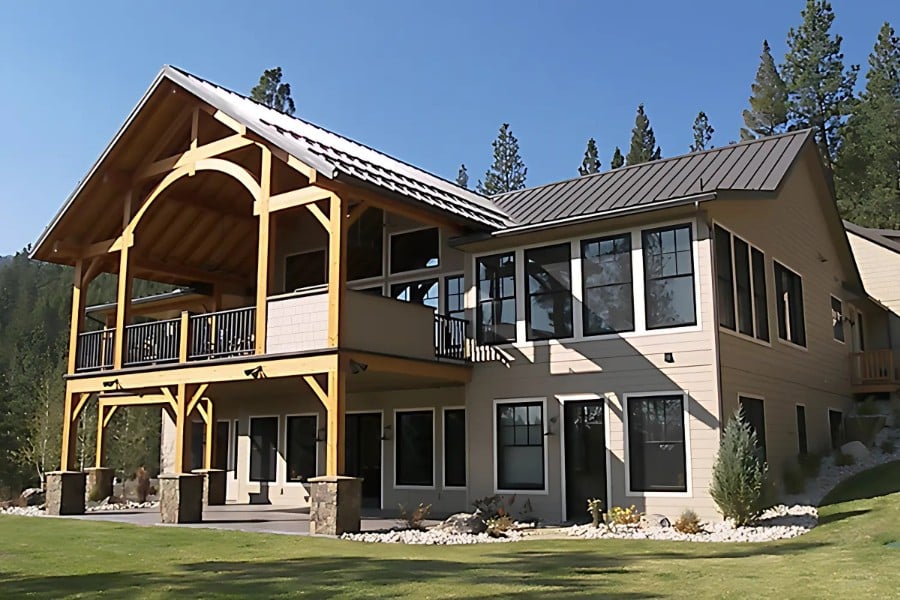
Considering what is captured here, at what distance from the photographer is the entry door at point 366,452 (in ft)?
60.7

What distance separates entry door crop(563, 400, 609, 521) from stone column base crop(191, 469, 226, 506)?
8.64 meters

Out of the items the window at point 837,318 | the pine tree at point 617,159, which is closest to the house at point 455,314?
the window at point 837,318

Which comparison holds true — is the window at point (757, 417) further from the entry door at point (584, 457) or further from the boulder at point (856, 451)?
the boulder at point (856, 451)

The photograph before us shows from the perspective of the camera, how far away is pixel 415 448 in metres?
17.9

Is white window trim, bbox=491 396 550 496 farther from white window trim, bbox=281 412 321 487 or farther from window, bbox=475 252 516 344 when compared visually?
white window trim, bbox=281 412 321 487

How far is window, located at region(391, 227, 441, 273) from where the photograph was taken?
719 inches

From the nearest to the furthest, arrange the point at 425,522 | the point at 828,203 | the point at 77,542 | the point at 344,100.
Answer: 1. the point at 77,542
2. the point at 425,522
3. the point at 344,100
4. the point at 828,203

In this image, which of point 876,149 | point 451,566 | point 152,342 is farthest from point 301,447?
point 876,149

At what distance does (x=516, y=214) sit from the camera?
18.4 m

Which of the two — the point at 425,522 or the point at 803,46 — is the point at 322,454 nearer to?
the point at 425,522

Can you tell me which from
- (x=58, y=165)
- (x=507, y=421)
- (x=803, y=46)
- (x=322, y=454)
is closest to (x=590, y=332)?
(x=507, y=421)

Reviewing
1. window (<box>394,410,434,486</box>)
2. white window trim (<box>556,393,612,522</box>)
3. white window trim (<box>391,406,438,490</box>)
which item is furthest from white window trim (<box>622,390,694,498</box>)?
window (<box>394,410,434,486</box>)

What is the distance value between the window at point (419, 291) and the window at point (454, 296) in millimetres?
273

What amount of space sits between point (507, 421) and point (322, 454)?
5285 millimetres
